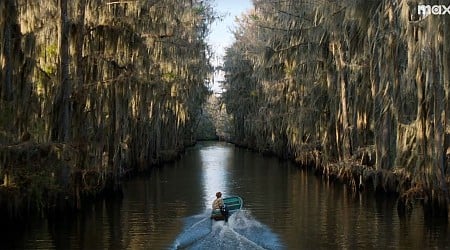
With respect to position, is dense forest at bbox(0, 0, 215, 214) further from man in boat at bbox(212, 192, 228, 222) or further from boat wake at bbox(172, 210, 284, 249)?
man in boat at bbox(212, 192, 228, 222)

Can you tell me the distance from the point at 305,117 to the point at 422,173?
48.9 feet

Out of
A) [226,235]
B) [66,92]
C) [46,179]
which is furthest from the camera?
[66,92]

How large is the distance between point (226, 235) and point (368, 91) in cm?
1107

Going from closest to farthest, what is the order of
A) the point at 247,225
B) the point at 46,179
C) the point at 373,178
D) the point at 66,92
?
the point at 46,179
the point at 247,225
the point at 66,92
the point at 373,178

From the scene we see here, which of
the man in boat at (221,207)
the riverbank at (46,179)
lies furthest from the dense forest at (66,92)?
the man in boat at (221,207)

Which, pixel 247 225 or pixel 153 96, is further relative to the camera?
pixel 153 96

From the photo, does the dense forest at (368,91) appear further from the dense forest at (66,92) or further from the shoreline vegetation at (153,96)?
the dense forest at (66,92)

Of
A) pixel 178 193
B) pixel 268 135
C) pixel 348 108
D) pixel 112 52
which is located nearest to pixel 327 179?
pixel 348 108

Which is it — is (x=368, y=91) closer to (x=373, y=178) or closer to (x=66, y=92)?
(x=373, y=178)

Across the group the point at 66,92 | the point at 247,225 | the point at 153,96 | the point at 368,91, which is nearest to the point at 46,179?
the point at 66,92

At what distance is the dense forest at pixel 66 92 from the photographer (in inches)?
531

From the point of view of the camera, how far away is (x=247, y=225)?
14.6 meters

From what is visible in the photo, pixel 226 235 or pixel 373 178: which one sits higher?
pixel 373 178

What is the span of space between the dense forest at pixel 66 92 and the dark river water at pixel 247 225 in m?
1.08
